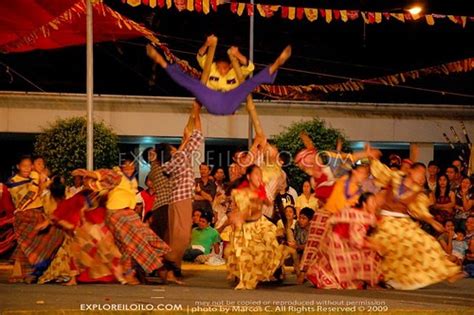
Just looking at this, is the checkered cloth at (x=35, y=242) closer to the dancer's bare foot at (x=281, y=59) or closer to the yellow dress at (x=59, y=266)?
the yellow dress at (x=59, y=266)

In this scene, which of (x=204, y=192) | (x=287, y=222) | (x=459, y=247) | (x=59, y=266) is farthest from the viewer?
(x=204, y=192)

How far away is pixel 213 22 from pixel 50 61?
3875mm

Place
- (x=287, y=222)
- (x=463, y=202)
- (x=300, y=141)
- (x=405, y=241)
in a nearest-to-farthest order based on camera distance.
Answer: (x=405, y=241), (x=287, y=222), (x=463, y=202), (x=300, y=141)

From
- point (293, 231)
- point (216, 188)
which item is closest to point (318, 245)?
point (293, 231)

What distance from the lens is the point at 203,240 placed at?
13.5 m

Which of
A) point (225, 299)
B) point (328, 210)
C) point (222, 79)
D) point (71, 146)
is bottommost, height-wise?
point (225, 299)

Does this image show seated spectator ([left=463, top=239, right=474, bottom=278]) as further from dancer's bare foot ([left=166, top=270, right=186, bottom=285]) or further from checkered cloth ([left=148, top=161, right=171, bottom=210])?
checkered cloth ([left=148, top=161, right=171, bottom=210])

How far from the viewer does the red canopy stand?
1296 cm

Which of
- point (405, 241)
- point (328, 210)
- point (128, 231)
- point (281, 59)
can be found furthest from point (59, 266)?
point (405, 241)

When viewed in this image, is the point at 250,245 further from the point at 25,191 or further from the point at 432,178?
the point at 432,178

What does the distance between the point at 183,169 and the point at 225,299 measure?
77.3 inches

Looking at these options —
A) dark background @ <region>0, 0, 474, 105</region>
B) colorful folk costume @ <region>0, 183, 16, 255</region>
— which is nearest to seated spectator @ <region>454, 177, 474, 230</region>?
colorful folk costume @ <region>0, 183, 16, 255</region>

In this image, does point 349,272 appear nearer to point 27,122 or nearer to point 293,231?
point 293,231

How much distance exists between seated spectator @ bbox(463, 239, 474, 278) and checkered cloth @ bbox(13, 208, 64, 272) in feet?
16.3
